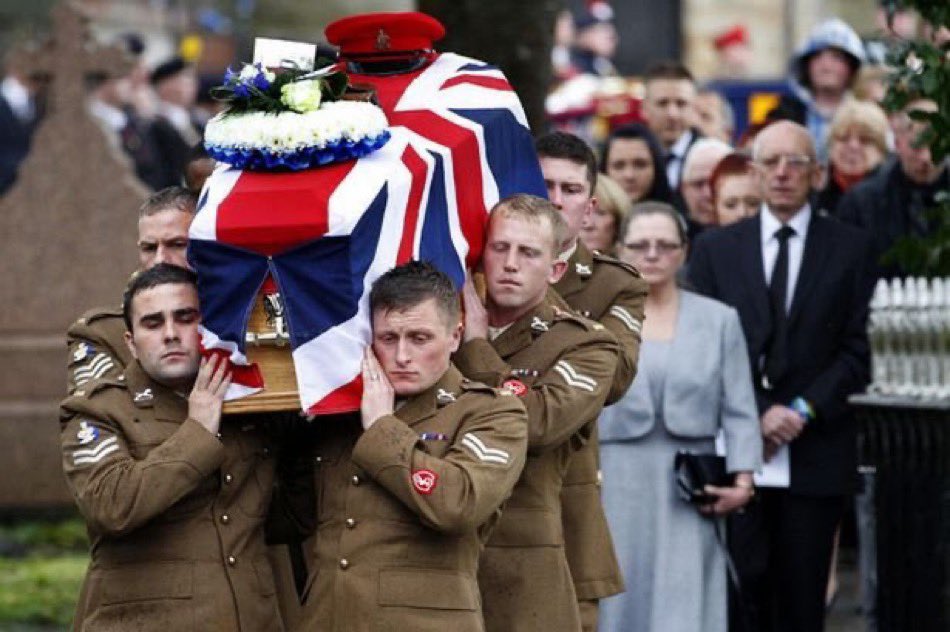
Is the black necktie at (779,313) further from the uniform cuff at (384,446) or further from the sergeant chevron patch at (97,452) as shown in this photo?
the sergeant chevron patch at (97,452)

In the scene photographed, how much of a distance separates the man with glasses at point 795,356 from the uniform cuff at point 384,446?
10.7ft

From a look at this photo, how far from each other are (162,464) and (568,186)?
5.99 feet

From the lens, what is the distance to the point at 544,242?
7.31 metres

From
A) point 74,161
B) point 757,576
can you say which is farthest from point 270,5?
point 757,576

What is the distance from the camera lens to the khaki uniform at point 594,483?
794 cm

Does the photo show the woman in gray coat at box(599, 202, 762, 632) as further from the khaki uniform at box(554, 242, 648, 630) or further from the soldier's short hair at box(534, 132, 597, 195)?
the soldier's short hair at box(534, 132, 597, 195)

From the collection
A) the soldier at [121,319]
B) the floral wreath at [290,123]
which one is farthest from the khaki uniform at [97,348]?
the floral wreath at [290,123]

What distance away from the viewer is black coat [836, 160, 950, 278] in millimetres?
11133

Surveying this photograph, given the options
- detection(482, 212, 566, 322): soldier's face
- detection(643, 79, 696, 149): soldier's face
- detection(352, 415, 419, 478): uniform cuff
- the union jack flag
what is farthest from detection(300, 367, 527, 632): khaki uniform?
detection(643, 79, 696, 149): soldier's face

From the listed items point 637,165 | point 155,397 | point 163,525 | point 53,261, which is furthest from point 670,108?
point 163,525

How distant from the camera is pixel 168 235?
7523mm

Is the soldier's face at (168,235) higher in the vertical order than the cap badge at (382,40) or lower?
lower

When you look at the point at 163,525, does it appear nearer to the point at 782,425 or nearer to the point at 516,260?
the point at 516,260

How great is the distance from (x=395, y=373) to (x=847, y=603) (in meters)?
6.01
